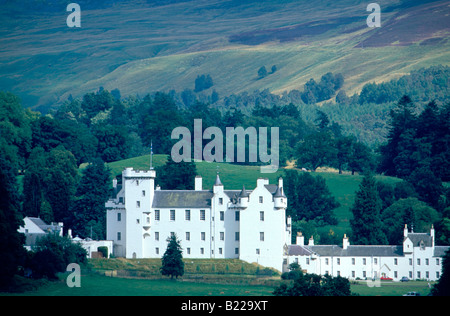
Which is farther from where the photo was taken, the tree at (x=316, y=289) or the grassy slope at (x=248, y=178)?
the grassy slope at (x=248, y=178)

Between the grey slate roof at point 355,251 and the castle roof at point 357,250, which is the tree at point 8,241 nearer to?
the castle roof at point 357,250

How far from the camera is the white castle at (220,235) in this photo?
94.0 meters

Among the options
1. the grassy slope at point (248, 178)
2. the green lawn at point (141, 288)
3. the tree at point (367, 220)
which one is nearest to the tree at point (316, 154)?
the grassy slope at point (248, 178)

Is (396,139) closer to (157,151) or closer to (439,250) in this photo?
(157,151)

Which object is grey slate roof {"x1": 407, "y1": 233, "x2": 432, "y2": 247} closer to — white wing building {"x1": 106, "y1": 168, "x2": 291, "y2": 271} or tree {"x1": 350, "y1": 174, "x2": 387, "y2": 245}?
tree {"x1": 350, "y1": 174, "x2": 387, "y2": 245}

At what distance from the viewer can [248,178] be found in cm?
13075

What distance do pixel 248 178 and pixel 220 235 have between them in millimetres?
36007

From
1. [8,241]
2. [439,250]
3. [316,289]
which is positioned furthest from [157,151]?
[316,289]

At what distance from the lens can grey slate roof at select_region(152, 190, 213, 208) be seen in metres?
95.5

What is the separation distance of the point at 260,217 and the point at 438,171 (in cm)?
4639

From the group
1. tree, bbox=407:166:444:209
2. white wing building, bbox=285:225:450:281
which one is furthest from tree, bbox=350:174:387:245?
tree, bbox=407:166:444:209
